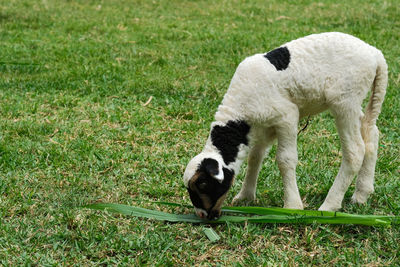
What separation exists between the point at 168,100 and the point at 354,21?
5336 millimetres

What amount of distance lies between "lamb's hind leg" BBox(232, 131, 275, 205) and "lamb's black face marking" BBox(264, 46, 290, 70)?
0.66 m

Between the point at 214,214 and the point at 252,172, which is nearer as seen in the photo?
the point at 214,214

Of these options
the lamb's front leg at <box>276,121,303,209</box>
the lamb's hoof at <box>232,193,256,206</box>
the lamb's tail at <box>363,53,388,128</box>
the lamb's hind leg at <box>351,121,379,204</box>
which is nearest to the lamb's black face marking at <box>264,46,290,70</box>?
the lamb's front leg at <box>276,121,303,209</box>

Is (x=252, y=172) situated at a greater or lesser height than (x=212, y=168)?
Result: lesser

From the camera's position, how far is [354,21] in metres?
10.8

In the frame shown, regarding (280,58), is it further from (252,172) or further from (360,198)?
(360,198)

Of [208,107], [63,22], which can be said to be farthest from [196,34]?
[208,107]

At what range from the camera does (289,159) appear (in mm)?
4184

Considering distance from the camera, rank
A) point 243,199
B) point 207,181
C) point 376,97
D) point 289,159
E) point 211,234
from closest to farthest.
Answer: point 207,181, point 211,234, point 289,159, point 376,97, point 243,199

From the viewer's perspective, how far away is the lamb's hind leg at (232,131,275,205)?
454 centimetres

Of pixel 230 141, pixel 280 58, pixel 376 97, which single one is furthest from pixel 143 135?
pixel 376 97

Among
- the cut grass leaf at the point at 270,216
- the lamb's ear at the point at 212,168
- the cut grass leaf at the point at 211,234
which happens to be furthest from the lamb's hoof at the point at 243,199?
the lamb's ear at the point at 212,168

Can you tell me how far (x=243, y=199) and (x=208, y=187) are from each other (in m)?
0.86

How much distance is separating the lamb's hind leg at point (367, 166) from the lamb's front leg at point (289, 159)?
0.58 metres
